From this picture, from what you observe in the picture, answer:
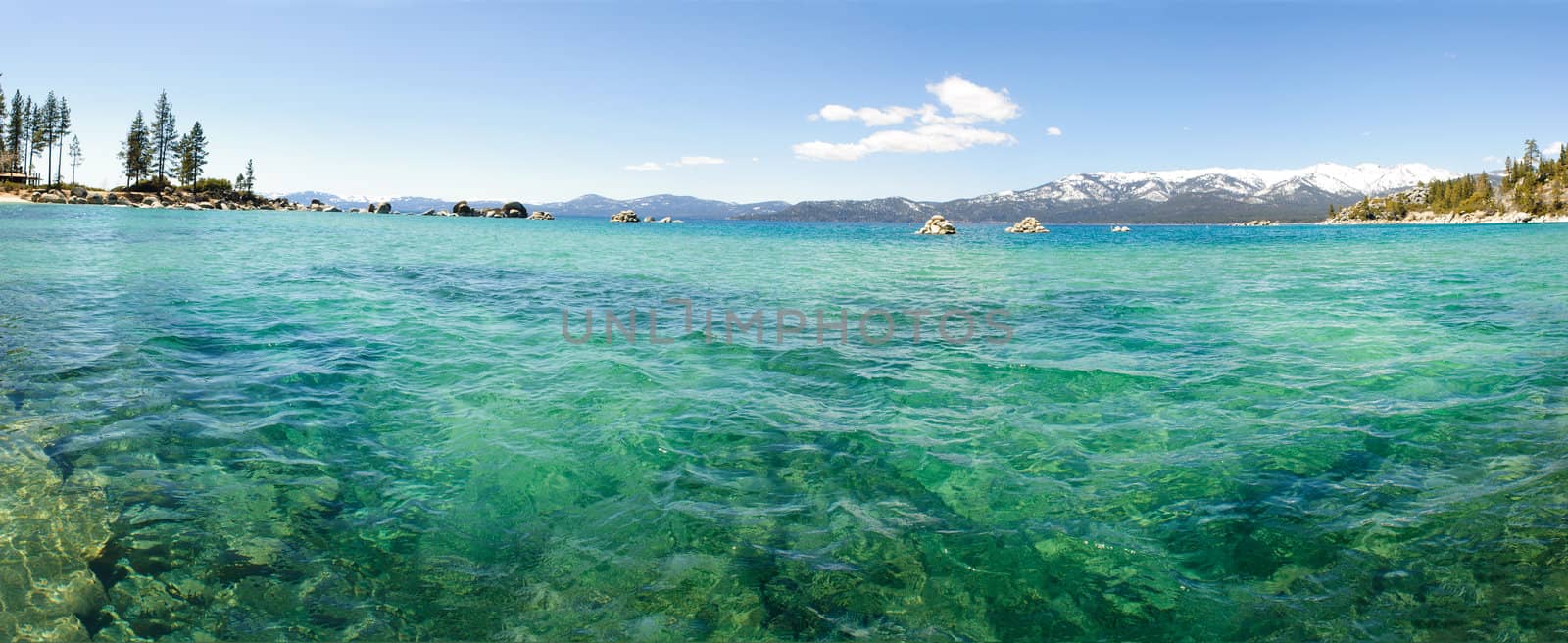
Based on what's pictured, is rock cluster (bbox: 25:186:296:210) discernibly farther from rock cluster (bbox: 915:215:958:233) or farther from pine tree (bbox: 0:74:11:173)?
rock cluster (bbox: 915:215:958:233)

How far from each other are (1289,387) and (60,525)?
49.9ft

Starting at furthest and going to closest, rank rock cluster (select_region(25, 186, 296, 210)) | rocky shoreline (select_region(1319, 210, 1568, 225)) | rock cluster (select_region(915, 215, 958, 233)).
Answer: rocky shoreline (select_region(1319, 210, 1568, 225)), rock cluster (select_region(915, 215, 958, 233)), rock cluster (select_region(25, 186, 296, 210))

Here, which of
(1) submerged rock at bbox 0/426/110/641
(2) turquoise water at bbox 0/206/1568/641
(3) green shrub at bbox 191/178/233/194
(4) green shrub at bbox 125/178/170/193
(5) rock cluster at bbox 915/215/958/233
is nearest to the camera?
(1) submerged rock at bbox 0/426/110/641

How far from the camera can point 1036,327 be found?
661 inches

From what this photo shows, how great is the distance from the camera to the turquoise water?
4.81 meters

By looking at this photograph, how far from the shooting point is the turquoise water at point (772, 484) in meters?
4.81

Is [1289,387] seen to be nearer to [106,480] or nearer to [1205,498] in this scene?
[1205,498]

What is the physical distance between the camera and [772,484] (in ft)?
23.2

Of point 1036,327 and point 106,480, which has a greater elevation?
point 1036,327

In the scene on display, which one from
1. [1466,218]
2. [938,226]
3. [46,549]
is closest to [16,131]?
[938,226]

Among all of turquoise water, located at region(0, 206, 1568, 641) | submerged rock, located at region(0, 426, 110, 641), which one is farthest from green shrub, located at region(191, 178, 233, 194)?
submerged rock, located at region(0, 426, 110, 641)

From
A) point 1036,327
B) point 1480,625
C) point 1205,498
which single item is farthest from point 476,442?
point 1036,327

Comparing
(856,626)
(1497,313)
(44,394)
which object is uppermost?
(1497,313)

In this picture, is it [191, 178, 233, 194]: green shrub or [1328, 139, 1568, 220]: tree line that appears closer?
[191, 178, 233, 194]: green shrub
